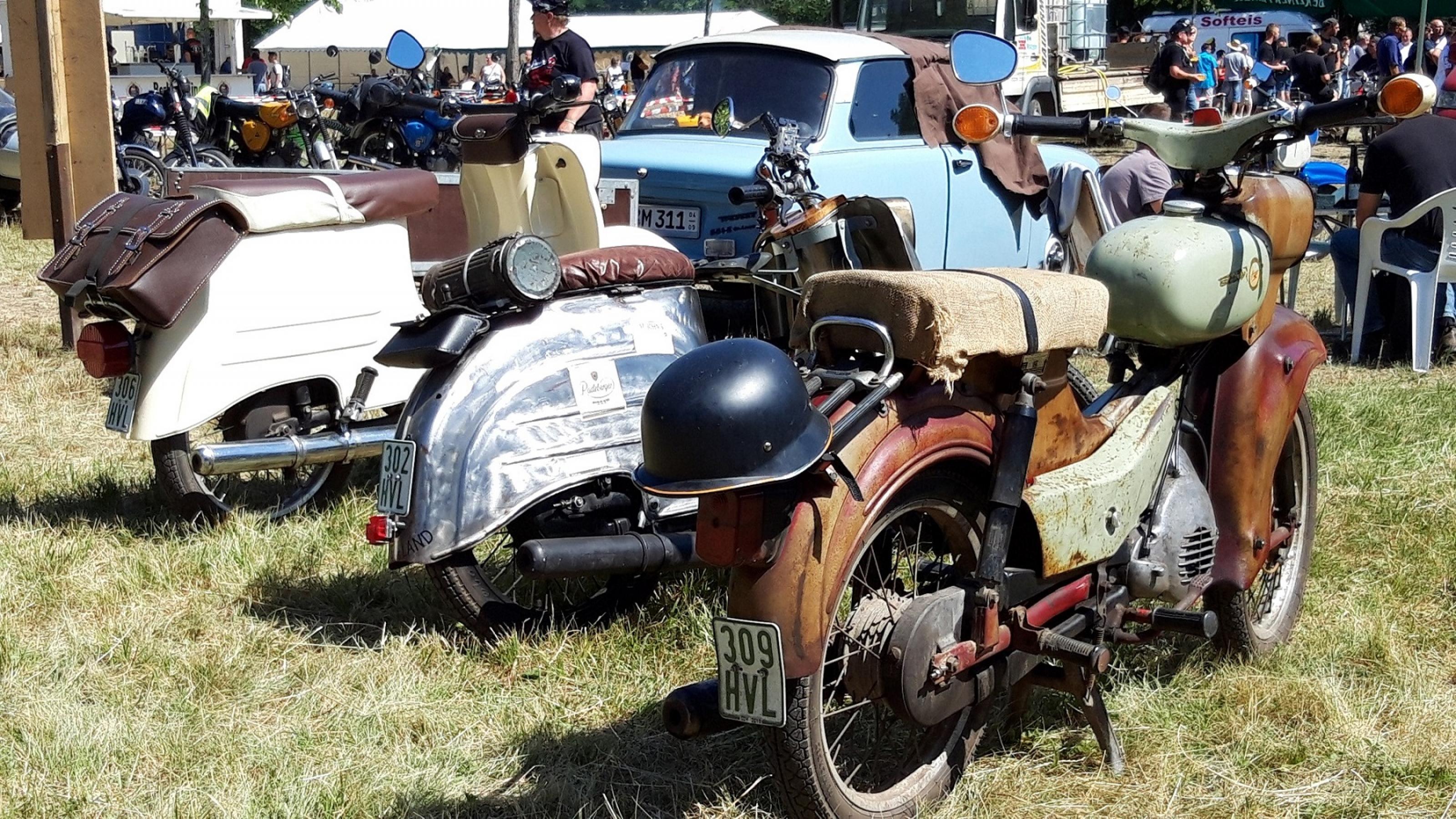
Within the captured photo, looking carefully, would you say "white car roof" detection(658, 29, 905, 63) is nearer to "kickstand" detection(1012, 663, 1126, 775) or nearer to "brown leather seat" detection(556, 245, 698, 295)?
"brown leather seat" detection(556, 245, 698, 295)

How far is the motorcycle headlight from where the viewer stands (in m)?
3.78

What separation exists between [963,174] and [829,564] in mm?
5299

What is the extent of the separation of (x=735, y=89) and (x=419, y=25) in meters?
37.1

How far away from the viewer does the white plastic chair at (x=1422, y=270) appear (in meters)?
7.15

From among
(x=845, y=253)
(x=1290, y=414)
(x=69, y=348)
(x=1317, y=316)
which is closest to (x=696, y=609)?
(x=845, y=253)

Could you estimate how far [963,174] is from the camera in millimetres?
7473

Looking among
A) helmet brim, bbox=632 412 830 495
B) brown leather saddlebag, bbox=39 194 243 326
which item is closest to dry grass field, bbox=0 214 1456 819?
brown leather saddlebag, bbox=39 194 243 326

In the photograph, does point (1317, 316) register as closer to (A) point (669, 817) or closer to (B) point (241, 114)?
(A) point (669, 817)

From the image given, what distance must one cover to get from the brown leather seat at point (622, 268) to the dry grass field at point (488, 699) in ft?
2.96

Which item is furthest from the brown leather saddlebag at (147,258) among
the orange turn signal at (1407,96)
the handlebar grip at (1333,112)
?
the orange turn signal at (1407,96)

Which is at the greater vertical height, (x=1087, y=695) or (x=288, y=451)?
(x=288, y=451)

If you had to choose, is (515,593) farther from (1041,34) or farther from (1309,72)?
(1309,72)

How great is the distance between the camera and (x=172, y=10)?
117ft

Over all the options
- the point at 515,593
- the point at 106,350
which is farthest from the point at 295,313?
the point at 515,593
